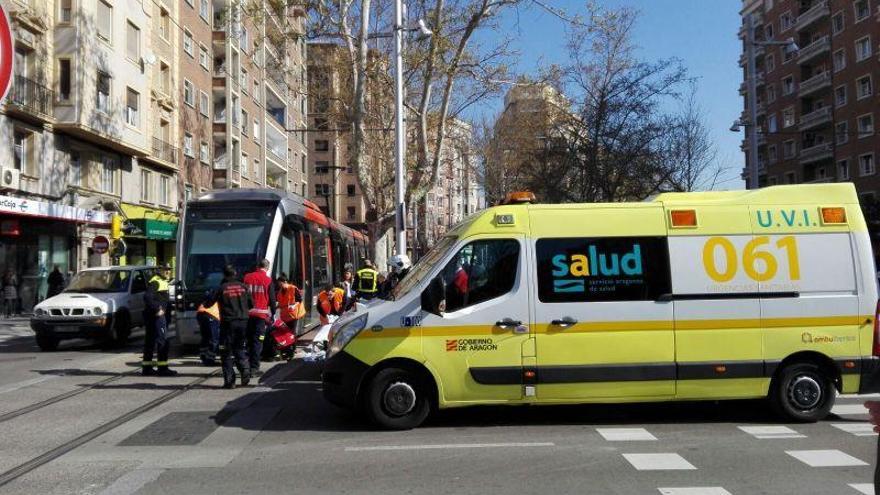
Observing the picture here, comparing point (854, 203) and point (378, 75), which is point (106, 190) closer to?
point (378, 75)

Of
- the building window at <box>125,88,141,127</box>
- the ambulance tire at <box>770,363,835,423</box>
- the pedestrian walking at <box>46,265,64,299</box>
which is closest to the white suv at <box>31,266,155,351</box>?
the pedestrian walking at <box>46,265,64,299</box>

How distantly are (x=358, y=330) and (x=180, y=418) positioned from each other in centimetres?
243

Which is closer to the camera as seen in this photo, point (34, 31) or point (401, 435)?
point (401, 435)

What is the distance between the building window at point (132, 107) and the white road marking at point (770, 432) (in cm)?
2991

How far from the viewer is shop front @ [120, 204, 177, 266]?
108ft

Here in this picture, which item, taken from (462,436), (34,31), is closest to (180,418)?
(462,436)

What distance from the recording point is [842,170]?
53469 mm

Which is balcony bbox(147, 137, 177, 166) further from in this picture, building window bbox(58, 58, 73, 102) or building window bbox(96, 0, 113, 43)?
building window bbox(58, 58, 73, 102)

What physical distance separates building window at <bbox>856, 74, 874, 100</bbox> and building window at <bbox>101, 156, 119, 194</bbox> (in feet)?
147

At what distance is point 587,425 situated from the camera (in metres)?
7.86

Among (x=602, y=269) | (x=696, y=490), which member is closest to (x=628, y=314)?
(x=602, y=269)

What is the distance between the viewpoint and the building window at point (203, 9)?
43281mm

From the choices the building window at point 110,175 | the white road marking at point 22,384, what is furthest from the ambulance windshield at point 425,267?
the building window at point 110,175

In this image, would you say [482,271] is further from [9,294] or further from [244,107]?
[244,107]
